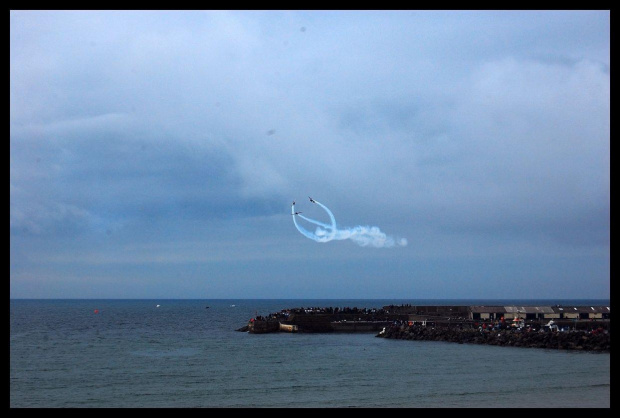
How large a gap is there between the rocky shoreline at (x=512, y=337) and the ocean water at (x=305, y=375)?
6.90ft

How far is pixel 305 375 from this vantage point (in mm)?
46406

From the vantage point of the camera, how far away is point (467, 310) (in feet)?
306

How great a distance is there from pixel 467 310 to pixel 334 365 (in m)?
46.6

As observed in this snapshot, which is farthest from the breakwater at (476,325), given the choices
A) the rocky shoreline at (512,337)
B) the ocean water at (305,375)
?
the ocean water at (305,375)

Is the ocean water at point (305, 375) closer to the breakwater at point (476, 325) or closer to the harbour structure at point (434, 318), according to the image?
the breakwater at point (476, 325)

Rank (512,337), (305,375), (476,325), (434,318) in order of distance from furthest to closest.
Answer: (434,318), (476,325), (512,337), (305,375)

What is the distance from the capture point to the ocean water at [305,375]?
36344 mm

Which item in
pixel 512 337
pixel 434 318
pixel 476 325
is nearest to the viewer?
pixel 512 337

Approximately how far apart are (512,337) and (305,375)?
26.6 m

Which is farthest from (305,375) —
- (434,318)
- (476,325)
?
(434,318)

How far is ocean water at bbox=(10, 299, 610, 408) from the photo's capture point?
36344 mm

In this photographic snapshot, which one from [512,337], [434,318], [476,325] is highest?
[434,318]

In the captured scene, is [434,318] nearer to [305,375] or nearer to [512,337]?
[512,337]
